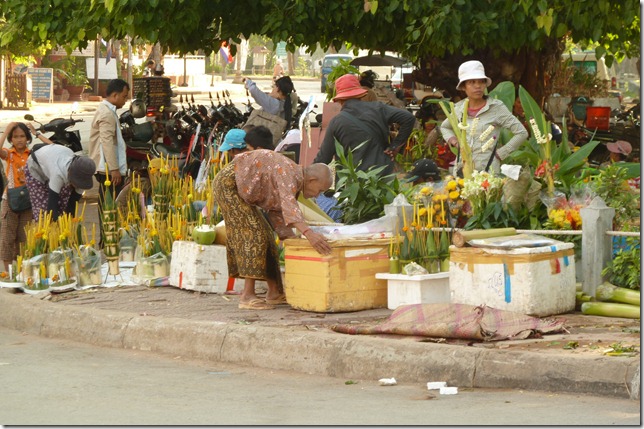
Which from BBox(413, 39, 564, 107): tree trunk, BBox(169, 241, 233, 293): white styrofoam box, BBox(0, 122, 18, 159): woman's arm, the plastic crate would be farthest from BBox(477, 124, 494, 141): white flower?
the plastic crate

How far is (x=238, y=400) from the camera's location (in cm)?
670

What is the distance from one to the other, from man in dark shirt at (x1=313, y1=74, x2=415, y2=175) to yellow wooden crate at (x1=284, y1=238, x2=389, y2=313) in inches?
62.5

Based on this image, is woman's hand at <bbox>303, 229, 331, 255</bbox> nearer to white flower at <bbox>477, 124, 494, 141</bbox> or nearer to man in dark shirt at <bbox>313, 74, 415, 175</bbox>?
white flower at <bbox>477, 124, 494, 141</bbox>

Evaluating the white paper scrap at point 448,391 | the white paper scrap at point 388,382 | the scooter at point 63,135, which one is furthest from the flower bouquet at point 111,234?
the scooter at point 63,135

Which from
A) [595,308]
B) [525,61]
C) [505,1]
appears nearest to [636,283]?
[595,308]

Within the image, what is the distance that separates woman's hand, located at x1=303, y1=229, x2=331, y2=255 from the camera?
8.38 m

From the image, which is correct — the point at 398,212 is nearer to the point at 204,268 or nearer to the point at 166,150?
the point at 204,268

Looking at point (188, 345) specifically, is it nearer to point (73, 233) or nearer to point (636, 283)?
point (73, 233)

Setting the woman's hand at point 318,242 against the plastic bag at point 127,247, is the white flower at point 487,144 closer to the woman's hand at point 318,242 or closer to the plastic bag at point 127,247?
the woman's hand at point 318,242

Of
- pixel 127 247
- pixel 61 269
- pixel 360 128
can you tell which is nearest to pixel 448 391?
pixel 360 128

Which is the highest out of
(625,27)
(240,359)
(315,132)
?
(625,27)

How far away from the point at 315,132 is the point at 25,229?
421cm

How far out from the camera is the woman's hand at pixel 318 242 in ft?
27.5

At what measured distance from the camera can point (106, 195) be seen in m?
10.5
